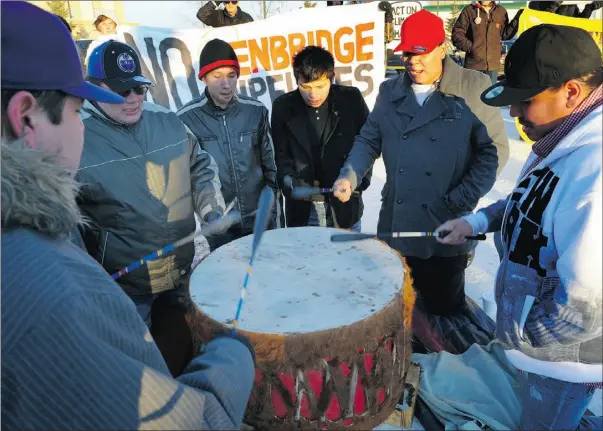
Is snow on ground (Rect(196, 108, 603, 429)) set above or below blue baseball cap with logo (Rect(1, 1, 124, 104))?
below

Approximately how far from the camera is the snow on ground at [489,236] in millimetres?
3462

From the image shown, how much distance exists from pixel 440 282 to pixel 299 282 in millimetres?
1373

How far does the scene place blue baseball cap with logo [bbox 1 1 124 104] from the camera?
0.86m

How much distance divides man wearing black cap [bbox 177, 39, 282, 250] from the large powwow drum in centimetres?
102

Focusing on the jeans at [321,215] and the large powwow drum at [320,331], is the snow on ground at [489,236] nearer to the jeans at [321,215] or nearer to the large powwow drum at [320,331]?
the large powwow drum at [320,331]

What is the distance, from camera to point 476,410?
2.19 metres

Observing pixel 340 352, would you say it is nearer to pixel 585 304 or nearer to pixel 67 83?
pixel 585 304

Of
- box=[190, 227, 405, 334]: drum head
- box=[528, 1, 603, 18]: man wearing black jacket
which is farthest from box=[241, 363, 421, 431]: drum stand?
box=[528, 1, 603, 18]: man wearing black jacket

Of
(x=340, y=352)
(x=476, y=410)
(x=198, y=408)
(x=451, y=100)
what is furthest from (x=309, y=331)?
(x=451, y=100)

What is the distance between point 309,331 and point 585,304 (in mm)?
879

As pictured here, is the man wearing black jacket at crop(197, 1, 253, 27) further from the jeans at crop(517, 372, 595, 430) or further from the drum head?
the jeans at crop(517, 372, 595, 430)

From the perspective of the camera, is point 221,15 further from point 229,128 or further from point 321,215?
point 321,215

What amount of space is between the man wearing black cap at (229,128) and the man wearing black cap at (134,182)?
0.56 metres

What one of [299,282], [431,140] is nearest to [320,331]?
[299,282]
